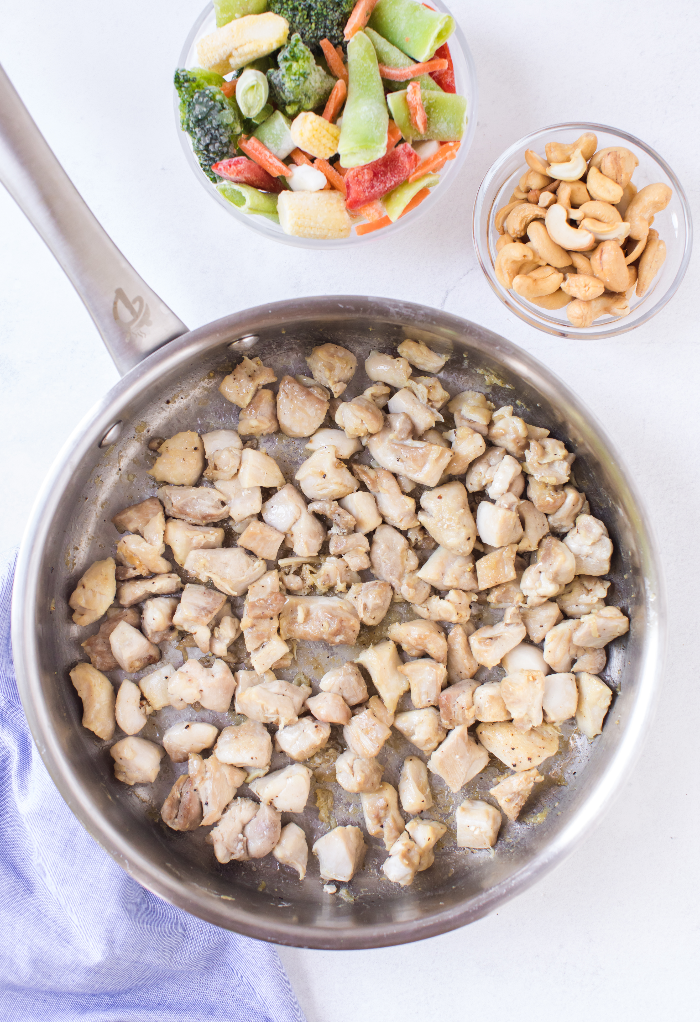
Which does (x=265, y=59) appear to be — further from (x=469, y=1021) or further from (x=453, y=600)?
(x=469, y=1021)

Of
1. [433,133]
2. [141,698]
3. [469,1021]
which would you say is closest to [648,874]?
[469,1021]

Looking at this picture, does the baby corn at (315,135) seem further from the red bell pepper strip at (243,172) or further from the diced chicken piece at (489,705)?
the diced chicken piece at (489,705)

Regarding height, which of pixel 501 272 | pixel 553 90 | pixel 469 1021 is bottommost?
pixel 469 1021

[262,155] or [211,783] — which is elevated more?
[262,155]

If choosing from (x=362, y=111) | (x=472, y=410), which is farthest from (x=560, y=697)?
(x=362, y=111)

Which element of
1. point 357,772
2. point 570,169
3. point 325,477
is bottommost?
point 357,772

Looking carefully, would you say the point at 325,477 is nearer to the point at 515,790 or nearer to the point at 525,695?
the point at 525,695
